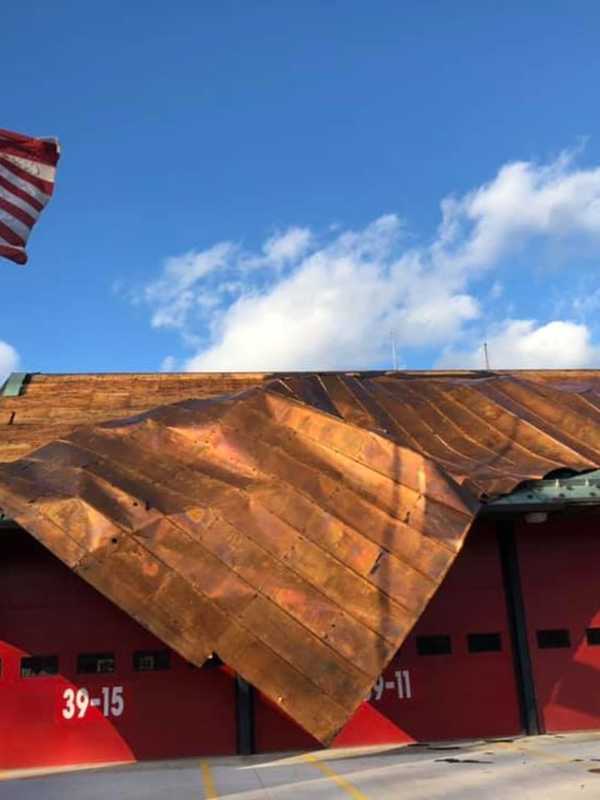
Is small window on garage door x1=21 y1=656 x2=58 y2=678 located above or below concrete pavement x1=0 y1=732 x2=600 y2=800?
above

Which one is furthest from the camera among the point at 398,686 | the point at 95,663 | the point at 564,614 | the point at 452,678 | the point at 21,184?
the point at 564,614

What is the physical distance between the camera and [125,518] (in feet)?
27.9

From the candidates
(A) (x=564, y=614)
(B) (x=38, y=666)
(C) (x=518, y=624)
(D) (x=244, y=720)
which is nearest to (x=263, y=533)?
(D) (x=244, y=720)

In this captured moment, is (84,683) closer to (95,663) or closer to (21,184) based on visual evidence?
(95,663)

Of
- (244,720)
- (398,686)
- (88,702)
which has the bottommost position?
(244,720)

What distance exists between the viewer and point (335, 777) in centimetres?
802

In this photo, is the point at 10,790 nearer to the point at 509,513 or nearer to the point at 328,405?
the point at 328,405

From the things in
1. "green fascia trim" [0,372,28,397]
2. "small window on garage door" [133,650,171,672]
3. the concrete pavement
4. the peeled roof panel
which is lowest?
the concrete pavement

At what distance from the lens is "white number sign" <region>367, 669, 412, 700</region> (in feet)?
35.0

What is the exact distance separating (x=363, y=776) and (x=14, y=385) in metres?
10.7

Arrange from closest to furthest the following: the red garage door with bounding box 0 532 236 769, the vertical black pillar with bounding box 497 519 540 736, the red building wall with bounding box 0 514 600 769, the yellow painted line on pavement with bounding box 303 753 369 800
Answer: the yellow painted line on pavement with bounding box 303 753 369 800, the red garage door with bounding box 0 532 236 769, the red building wall with bounding box 0 514 600 769, the vertical black pillar with bounding box 497 519 540 736

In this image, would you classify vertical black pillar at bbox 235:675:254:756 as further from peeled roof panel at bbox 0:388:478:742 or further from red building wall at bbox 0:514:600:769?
peeled roof panel at bbox 0:388:478:742

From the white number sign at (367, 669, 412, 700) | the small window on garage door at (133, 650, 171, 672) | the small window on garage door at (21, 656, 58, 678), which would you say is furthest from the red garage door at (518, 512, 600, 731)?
the small window on garage door at (21, 656, 58, 678)

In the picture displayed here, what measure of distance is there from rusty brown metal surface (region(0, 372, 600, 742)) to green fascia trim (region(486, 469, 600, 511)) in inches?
9.1
